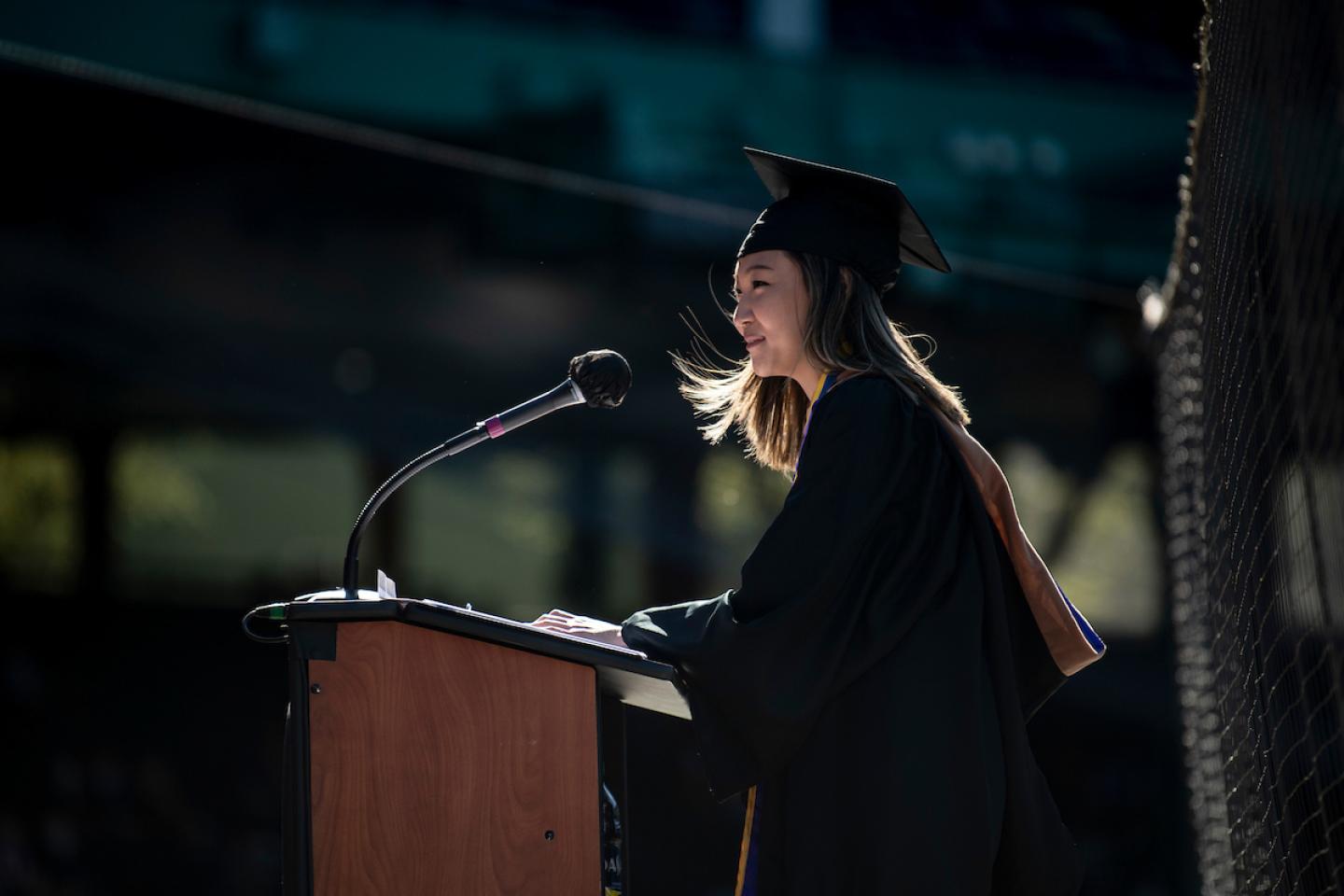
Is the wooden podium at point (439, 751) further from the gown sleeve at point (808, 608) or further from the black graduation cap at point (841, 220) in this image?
the black graduation cap at point (841, 220)

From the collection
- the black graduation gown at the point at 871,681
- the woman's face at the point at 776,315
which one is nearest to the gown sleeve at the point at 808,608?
the black graduation gown at the point at 871,681

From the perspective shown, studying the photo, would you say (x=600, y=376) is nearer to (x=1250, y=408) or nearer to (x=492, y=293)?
(x=1250, y=408)

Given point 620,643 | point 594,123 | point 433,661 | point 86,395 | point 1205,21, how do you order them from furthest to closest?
point 86,395
point 594,123
point 1205,21
point 620,643
point 433,661

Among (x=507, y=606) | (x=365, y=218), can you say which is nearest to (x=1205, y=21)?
(x=365, y=218)

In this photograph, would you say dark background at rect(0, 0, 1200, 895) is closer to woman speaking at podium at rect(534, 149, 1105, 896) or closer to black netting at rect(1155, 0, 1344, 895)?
black netting at rect(1155, 0, 1344, 895)

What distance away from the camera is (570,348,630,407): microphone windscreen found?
198cm

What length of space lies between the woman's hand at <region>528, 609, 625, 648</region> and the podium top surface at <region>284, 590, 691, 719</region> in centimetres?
7

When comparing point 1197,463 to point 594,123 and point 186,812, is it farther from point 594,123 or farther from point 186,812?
point 186,812

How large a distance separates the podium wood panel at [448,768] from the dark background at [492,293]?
17.1 ft

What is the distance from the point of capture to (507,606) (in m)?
8.06

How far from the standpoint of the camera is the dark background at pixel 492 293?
7082mm

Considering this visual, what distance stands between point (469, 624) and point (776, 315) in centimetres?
70

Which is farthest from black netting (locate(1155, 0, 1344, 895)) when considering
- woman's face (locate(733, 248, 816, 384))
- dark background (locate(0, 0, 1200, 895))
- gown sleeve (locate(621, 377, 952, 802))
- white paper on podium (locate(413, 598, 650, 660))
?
dark background (locate(0, 0, 1200, 895))

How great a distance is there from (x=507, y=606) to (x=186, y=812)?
2.05m
